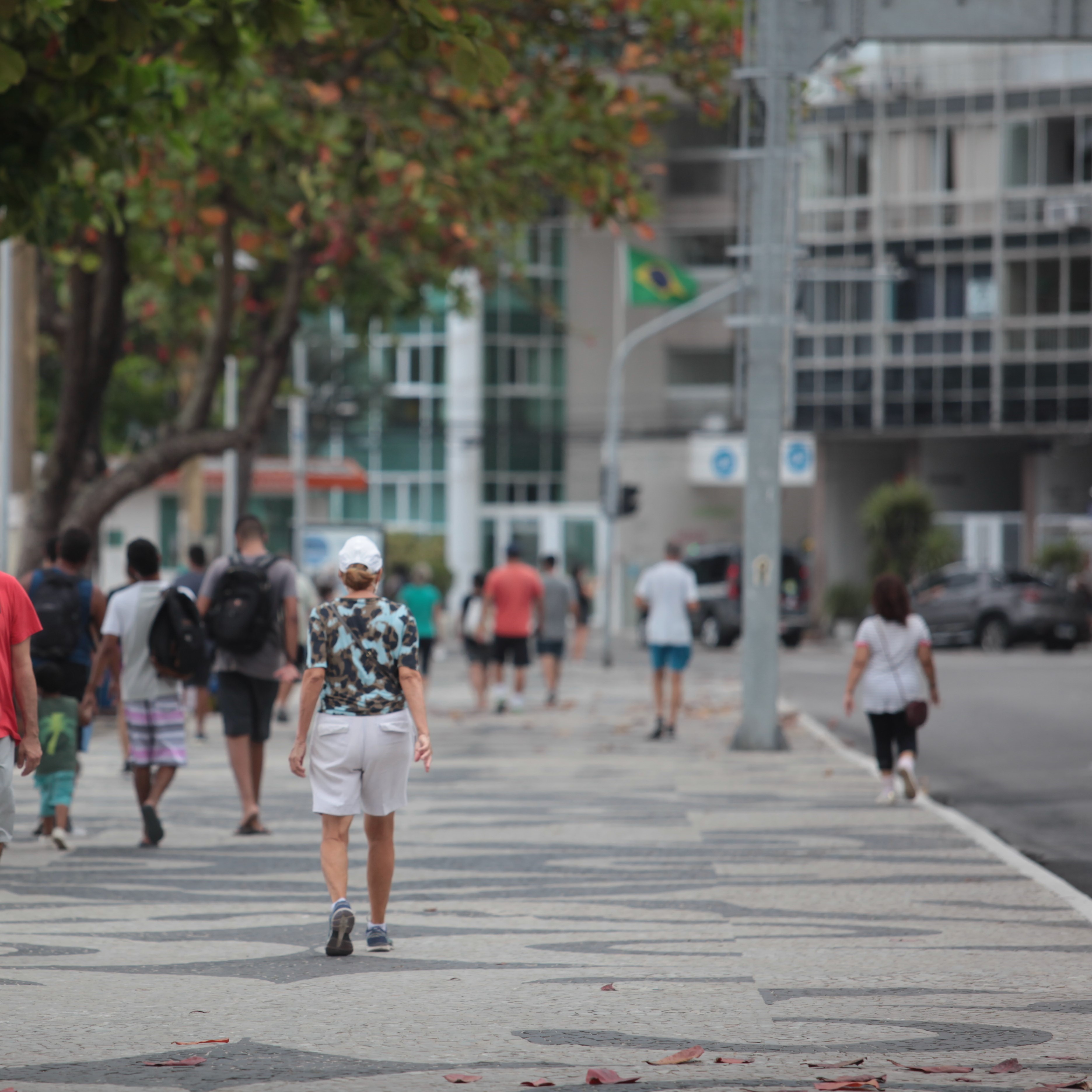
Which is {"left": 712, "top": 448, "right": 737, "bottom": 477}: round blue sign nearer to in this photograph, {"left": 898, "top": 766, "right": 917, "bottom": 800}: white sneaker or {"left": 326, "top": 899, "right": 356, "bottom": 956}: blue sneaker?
{"left": 898, "top": 766, "right": 917, "bottom": 800}: white sneaker

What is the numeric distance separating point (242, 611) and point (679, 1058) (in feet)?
20.9

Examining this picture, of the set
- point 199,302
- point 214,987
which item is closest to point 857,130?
point 199,302

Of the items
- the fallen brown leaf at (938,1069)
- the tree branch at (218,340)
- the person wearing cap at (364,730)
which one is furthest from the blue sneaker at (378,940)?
the tree branch at (218,340)

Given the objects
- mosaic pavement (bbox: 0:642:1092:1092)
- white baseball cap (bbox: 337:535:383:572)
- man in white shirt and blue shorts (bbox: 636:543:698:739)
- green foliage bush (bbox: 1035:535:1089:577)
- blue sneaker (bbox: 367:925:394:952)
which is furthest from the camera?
green foliage bush (bbox: 1035:535:1089:577)

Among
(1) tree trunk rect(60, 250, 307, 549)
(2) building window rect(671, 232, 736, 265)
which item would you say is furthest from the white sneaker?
(2) building window rect(671, 232, 736, 265)

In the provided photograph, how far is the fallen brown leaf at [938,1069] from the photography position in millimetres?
5383

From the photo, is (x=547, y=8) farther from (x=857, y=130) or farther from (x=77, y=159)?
(x=857, y=130)

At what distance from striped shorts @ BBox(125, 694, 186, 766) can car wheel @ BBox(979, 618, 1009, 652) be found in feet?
92.4

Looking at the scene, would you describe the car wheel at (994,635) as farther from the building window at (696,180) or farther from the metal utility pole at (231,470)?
the building window at (696,180)

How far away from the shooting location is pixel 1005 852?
10414 millimetres

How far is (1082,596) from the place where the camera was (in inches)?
1497

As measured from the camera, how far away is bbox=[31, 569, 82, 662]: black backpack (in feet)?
35.9

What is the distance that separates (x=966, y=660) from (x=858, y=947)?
2695 centimetres

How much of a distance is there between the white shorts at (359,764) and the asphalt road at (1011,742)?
372 centimetres
